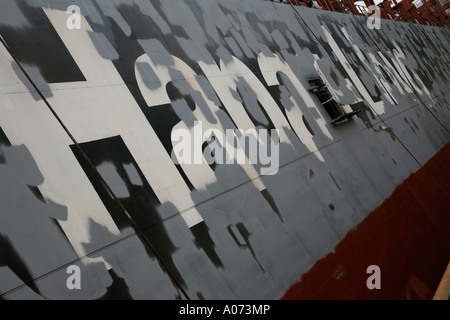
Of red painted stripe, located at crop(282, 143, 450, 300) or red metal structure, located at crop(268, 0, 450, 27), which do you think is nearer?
red painted stripe, located at crop(282, 143, 450, 300)

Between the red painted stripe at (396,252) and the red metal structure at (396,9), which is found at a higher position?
the red metal structure at (396,9)

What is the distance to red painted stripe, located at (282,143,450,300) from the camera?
16.5ft

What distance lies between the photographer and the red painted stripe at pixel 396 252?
16.5ft

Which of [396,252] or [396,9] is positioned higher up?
[396,9]

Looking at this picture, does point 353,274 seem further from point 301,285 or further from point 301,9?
point 301,9

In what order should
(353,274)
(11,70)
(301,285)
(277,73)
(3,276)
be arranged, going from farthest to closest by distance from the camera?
(277,73), (353,274), (301,285), (11,70), (3,276)

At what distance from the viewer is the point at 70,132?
3613 millimetres

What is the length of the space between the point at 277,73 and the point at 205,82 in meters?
2.23

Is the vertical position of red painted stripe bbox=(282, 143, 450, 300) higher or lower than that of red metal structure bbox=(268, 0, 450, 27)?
lower

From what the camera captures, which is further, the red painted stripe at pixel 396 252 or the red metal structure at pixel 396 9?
the red metal structure at pixel 396 9

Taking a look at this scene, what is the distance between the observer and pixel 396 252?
20.8ft

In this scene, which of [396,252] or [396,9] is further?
[396,9]
